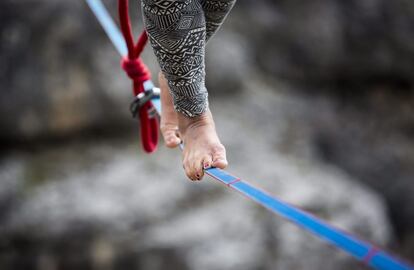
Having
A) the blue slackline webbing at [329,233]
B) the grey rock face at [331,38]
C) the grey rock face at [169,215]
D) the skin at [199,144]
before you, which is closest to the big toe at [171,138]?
the skin at [199,144]

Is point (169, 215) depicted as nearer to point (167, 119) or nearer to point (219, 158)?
point (167, 119)

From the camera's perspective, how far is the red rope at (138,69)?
43.3 inches

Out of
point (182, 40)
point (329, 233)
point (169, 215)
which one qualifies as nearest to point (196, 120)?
point (182, 40)

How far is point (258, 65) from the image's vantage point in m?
3.60

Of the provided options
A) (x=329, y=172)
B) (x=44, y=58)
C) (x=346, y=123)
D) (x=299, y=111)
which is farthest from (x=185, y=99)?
(x=346, y=123)

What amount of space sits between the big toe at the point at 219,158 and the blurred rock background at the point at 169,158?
169 centimetres

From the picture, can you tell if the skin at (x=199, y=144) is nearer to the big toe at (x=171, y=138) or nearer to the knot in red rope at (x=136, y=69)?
the big toe at (x=171, y=138)

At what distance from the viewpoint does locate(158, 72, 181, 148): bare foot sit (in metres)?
1.04

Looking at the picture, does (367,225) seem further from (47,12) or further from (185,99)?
(185,99)

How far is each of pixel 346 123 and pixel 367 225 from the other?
110 centimetres

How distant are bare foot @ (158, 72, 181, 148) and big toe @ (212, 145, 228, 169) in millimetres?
134

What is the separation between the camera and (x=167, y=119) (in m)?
1.07

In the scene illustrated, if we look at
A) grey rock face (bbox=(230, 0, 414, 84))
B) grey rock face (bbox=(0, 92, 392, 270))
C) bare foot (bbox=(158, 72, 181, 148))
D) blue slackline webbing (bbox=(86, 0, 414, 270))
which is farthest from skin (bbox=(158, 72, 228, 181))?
grey rock face (bbox=(230, 0, 414, 84))

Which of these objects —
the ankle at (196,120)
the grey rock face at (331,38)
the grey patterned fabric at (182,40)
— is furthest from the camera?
the grey rock face at (331,38)
